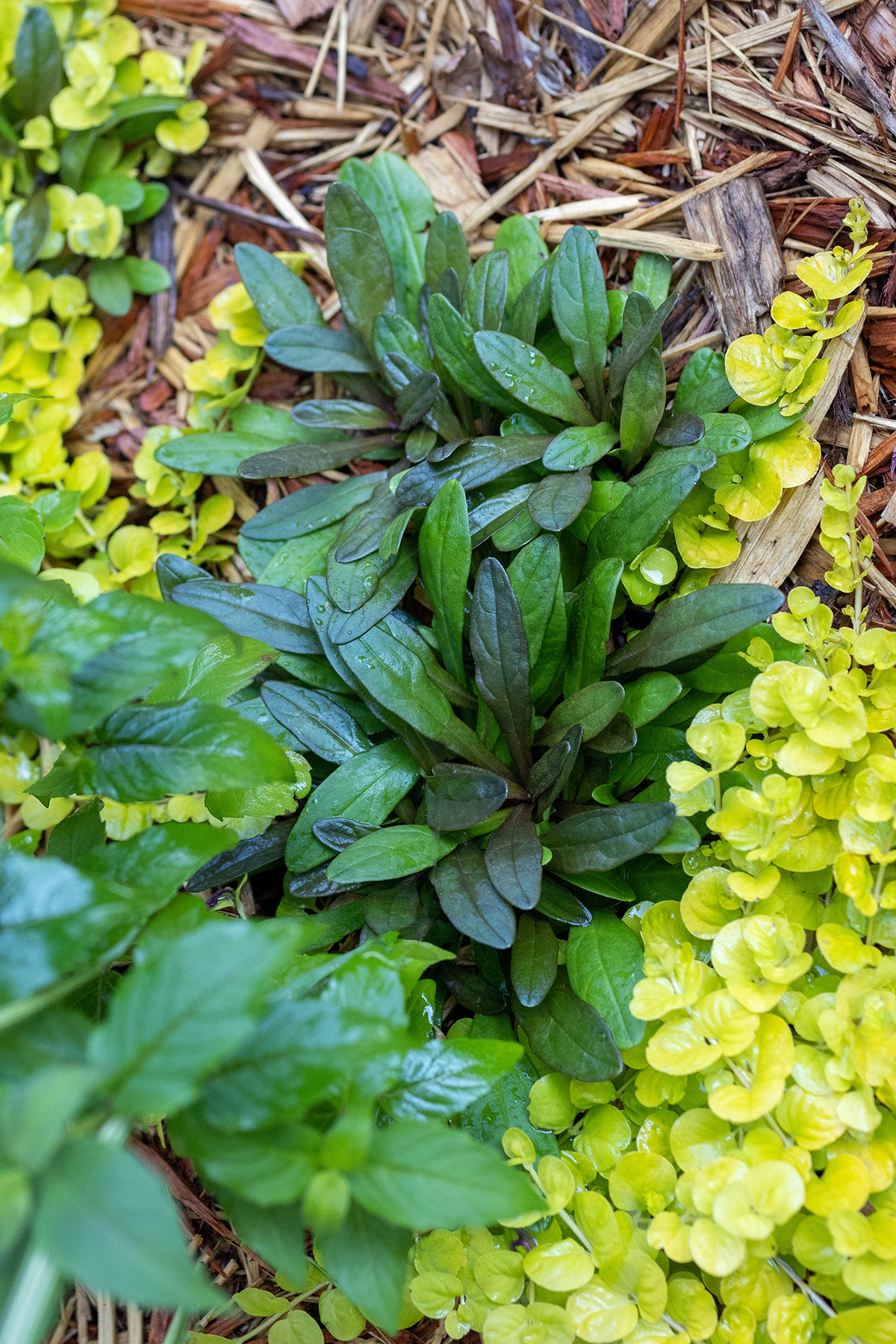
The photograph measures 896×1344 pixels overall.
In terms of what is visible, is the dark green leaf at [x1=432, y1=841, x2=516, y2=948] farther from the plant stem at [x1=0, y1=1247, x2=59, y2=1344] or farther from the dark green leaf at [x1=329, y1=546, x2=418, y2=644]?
the plant stem at [x1=0, y1=1247, x2=59, y2=1344]

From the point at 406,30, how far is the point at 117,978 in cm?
183

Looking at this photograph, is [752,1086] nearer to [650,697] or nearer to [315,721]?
[650,697]

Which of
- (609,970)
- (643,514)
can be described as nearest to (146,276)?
(643,514)

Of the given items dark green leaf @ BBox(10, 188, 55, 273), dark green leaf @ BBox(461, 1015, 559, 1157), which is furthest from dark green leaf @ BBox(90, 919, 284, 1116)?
dark green leaf @ BBox(10, 188, 55, 273)

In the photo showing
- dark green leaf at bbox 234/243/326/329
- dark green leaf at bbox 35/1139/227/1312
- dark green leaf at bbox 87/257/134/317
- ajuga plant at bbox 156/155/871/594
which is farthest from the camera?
dark green leaf at bbox 87/257/134/317

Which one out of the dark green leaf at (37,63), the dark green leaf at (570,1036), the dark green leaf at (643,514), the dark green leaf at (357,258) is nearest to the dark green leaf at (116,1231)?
the dark green leaf at (570,1036)

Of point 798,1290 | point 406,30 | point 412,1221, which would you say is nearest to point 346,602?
point 412,1221

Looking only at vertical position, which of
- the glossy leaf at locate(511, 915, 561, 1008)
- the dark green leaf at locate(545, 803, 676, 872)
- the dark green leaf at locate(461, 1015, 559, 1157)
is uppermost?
the dark green leaf at locate(545, 803, 676, 872)

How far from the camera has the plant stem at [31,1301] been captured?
1.93 ft

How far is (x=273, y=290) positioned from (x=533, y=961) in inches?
48.7

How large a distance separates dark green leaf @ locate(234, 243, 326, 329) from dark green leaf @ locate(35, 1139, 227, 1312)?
4.61 ft

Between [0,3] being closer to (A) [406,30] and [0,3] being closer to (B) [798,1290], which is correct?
(A) [406,30]

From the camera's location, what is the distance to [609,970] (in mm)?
1152

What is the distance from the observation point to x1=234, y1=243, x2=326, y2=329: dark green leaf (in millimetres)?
1643
